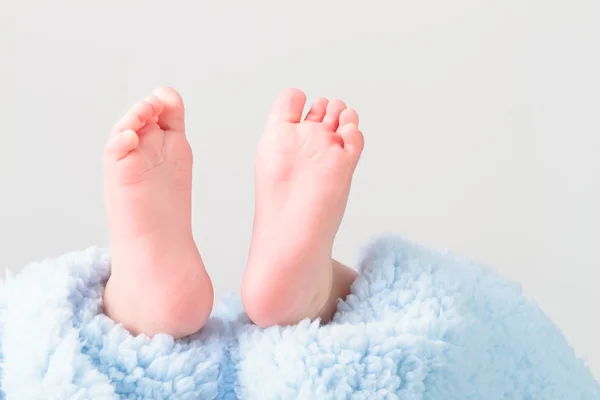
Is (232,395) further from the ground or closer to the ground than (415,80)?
closer to the ground

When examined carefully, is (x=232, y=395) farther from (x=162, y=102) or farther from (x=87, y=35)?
(x=87, y=35)

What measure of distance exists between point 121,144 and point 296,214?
0.16 metres

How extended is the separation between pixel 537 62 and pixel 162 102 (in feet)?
3.32

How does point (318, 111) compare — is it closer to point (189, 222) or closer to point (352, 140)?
point (352, 140)

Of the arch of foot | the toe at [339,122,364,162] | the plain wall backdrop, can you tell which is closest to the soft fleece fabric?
the arch of foot

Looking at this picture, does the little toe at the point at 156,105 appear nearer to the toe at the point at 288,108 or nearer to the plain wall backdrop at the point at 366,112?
the toe at the point at 288,108

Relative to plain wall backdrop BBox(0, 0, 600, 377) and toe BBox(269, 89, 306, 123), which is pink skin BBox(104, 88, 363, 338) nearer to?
toe BBox(269, 89, 306, 123)

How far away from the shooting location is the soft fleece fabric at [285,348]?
575 millimetres

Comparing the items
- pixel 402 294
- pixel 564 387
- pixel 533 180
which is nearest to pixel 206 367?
pixel 402 294

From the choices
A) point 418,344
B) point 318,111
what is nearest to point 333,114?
point 318,111

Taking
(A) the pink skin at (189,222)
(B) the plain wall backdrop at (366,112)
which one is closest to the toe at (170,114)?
(A) the pink skin at (189,222)

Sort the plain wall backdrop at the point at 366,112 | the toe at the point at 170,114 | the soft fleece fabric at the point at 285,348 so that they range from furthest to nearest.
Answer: the plain wall backdrop at the point at 366,112, the toe at the point at 170,114, the soft fleece fabric at the point at 285,348

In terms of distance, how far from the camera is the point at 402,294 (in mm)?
658

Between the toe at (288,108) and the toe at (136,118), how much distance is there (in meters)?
0.12
